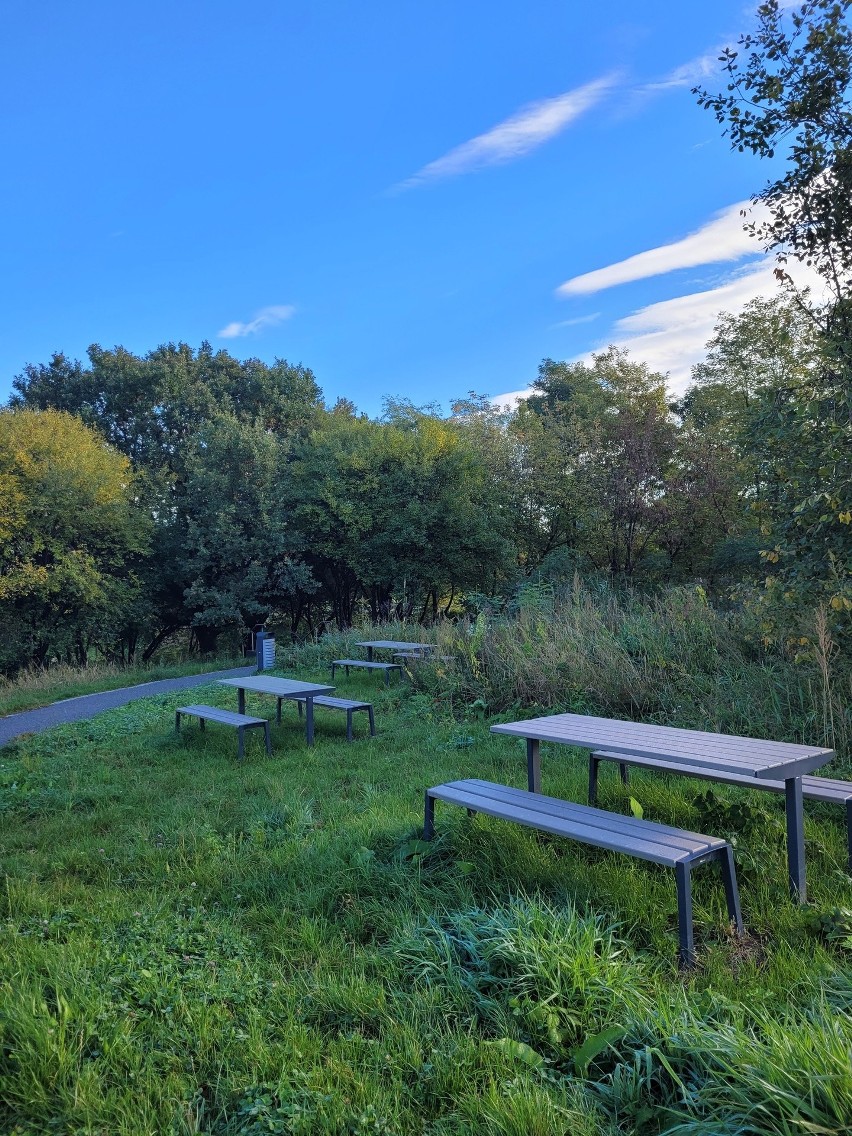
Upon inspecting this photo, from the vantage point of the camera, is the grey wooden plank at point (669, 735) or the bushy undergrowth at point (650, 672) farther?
the bushy undergrowth at point (650, 672)

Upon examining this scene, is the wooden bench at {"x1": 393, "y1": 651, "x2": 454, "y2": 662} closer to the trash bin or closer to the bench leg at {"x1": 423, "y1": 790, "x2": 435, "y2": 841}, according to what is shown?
the trash bin

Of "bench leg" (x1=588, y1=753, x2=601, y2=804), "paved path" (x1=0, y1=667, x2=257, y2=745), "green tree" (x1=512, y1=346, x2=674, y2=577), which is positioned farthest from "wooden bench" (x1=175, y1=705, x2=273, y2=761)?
"green tree" (x1=512, y1=346, x2=674, y2=577)

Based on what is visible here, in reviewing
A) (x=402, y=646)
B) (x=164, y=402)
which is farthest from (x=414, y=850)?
(x=164, y=402)

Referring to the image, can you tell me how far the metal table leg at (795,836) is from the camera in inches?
126

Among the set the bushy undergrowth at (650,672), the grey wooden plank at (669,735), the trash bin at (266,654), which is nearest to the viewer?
the grey wooden plank at (669,735)

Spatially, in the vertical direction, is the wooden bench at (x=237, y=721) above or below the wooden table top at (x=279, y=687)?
below

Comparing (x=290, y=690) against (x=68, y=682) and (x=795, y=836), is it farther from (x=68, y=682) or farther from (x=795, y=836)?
(x=68, y=682)

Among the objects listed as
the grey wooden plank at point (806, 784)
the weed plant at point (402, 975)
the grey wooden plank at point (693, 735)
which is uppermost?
the grey wooden plank at point (693, 735)

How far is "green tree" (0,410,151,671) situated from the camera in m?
19.3

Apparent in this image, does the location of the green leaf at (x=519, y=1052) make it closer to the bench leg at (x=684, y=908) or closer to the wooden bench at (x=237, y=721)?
the bench leg at (x=684, y=908)

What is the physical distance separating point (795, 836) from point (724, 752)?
1.54 feet

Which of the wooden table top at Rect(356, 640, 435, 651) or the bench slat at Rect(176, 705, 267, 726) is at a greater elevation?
the wooden table top at Rect(356, 640, 435, 651)

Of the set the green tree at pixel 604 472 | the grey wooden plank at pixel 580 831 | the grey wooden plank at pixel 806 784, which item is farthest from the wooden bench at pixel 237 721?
the green tree at pixel 604 472

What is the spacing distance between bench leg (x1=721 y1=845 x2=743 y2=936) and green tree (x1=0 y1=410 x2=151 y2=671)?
780 inches
